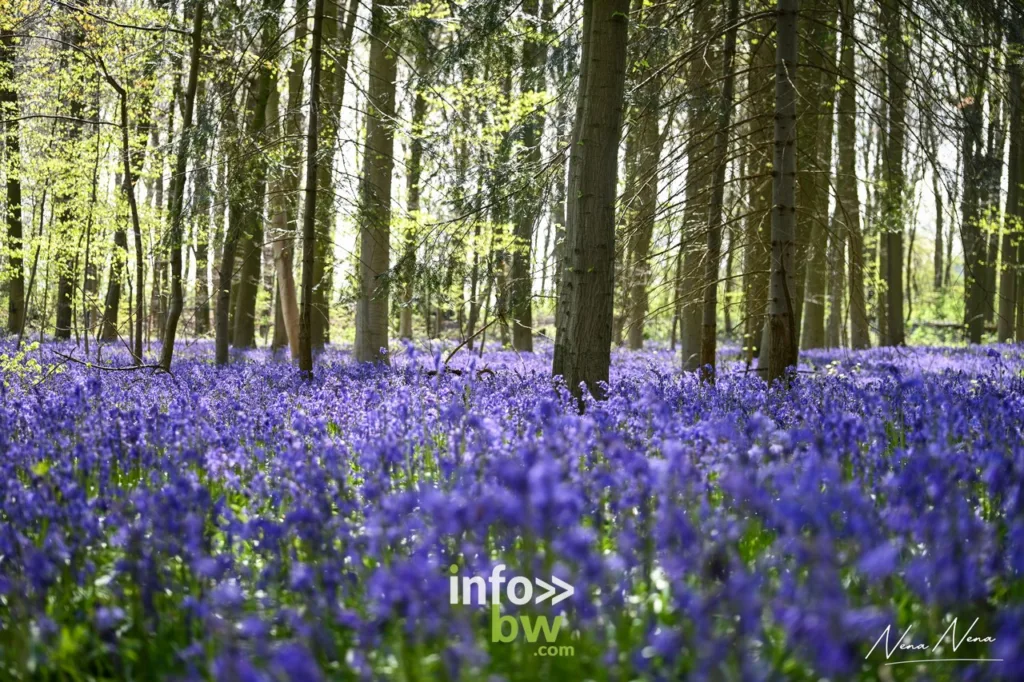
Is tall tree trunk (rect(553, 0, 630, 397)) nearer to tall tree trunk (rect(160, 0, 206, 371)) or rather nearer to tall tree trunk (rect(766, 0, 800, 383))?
tall tree trunk (rect(766, 0, 800, 383))

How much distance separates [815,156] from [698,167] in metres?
1.31

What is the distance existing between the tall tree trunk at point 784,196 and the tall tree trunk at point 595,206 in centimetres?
136

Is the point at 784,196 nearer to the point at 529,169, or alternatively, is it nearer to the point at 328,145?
the point at 529,169

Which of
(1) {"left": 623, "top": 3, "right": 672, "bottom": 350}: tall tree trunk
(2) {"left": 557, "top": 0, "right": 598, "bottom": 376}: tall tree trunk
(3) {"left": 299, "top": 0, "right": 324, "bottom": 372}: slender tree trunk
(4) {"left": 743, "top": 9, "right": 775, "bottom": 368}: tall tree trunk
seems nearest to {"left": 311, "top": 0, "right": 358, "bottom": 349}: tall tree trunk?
(3) {"left": 299, "top": 0, "right": 324, "bottom": 372}: slender tree trunk

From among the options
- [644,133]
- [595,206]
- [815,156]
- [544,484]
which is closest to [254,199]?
[644,133]

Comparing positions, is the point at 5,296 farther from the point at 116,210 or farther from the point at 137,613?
the point at 137,613

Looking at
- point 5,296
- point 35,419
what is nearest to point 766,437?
point 35,419

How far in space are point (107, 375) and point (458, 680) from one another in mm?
7900

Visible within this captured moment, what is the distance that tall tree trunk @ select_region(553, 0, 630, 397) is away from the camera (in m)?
5.77

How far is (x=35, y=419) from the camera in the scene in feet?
15.3

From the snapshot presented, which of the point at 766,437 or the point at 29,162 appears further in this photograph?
the point at 29,162

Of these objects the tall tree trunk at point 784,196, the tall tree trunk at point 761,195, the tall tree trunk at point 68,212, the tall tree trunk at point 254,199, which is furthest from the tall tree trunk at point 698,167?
the tall tree trunk at point 68,212

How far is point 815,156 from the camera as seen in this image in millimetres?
8641

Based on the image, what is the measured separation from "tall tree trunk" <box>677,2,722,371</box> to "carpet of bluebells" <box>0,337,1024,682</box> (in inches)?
131
